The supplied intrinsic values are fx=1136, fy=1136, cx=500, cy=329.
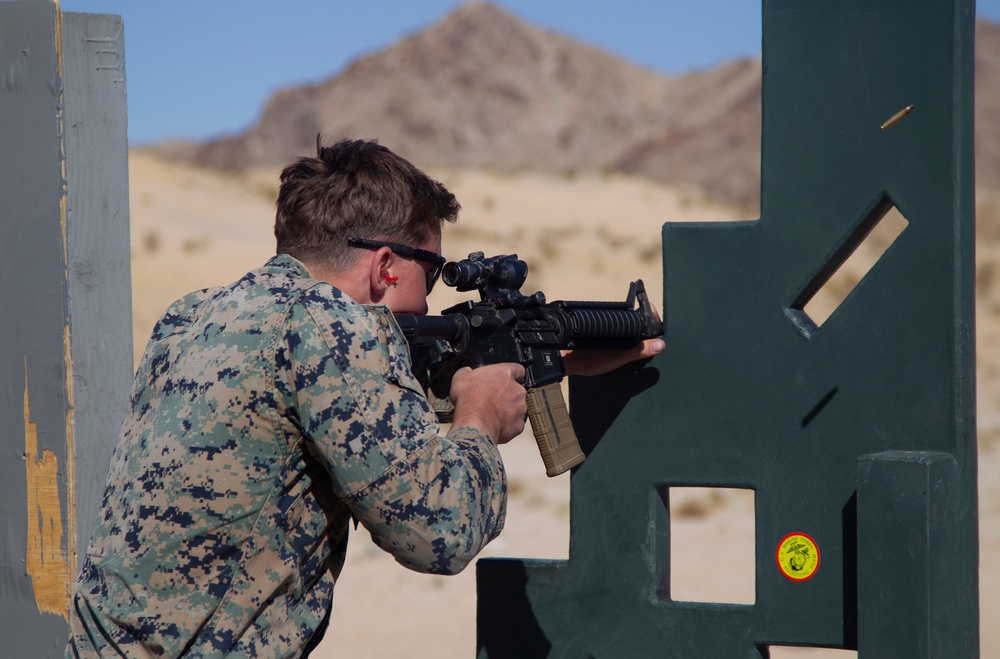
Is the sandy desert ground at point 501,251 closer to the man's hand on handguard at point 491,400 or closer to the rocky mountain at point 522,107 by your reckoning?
the man's hand on handguard at point 491,400

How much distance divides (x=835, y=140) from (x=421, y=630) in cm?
447

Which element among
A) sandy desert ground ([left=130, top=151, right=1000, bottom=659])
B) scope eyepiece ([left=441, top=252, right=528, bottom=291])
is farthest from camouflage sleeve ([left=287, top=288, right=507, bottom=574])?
sandy desert ground ([left=130, top=151, right=1000, bottom=659])

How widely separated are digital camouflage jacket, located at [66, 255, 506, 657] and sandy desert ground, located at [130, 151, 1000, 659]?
408cm

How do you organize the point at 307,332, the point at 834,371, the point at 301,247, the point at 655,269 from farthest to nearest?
the point at 655,269
the point at 834,371
the point at 301,247
the point at 307,332

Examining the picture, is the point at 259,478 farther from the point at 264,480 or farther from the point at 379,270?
the point at 379,270

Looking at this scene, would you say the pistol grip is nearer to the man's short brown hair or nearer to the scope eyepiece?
the scope eyepiece

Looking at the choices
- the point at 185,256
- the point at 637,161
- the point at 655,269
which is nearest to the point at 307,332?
the point at 185,256

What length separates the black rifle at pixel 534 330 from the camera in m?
2.71

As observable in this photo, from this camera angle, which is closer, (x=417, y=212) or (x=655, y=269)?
(x=417, y=212)

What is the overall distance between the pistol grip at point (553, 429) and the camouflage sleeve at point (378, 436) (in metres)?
0.61

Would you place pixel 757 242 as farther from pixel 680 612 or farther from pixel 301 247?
pixel 301 247

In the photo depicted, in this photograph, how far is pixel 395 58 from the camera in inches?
2368

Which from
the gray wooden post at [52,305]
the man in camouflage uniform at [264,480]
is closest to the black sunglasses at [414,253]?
the man in camouflage uniform at [264,480]

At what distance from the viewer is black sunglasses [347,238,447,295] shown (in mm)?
2486
